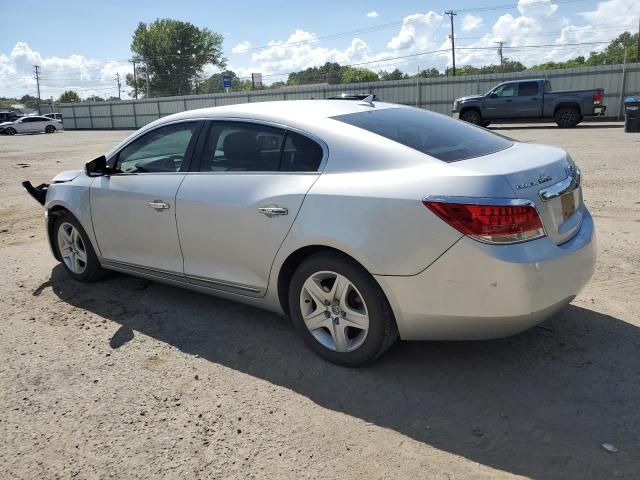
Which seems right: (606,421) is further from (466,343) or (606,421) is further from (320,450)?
(320,450)

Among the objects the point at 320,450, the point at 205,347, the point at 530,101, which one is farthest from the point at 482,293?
the point at 530,101

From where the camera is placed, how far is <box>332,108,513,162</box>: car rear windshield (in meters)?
3.23

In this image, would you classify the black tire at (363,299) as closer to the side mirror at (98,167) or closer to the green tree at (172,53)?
the side mirror at (98,167)

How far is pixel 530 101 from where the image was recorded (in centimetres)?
2091

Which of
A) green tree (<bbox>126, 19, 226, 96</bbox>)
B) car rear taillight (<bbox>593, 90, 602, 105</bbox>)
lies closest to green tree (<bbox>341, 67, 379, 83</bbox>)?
green tree (<bbox>126, 19, 226, 96</bbox>)

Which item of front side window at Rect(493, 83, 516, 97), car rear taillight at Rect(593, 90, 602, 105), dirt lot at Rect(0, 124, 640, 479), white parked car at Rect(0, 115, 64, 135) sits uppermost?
white parked car at Rect(0, 115, 64, 135)

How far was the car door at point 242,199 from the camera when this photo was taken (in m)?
3.34

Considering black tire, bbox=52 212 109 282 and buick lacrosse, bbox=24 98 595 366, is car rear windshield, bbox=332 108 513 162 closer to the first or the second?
buick lacrosse, bbox=24 98 595 366

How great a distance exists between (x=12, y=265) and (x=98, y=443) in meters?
3.76

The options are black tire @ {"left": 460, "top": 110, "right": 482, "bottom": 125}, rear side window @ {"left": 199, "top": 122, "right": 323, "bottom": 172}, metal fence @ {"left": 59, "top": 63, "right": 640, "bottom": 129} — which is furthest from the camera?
metal fence @ {"left": 59, "top": 63, "right": 640, "bottom": 129}

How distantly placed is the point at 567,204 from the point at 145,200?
2.88 metres

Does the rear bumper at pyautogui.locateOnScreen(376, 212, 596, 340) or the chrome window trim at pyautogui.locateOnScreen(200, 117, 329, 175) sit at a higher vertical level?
the chrome window trim at pyautogui.locateOnScreen(200, 117, 329, 175)

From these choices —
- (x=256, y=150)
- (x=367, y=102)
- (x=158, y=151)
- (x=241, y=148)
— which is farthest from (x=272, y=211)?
(x=158, y=151)

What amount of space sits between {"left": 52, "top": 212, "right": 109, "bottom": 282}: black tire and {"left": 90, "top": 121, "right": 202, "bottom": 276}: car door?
22 cm
